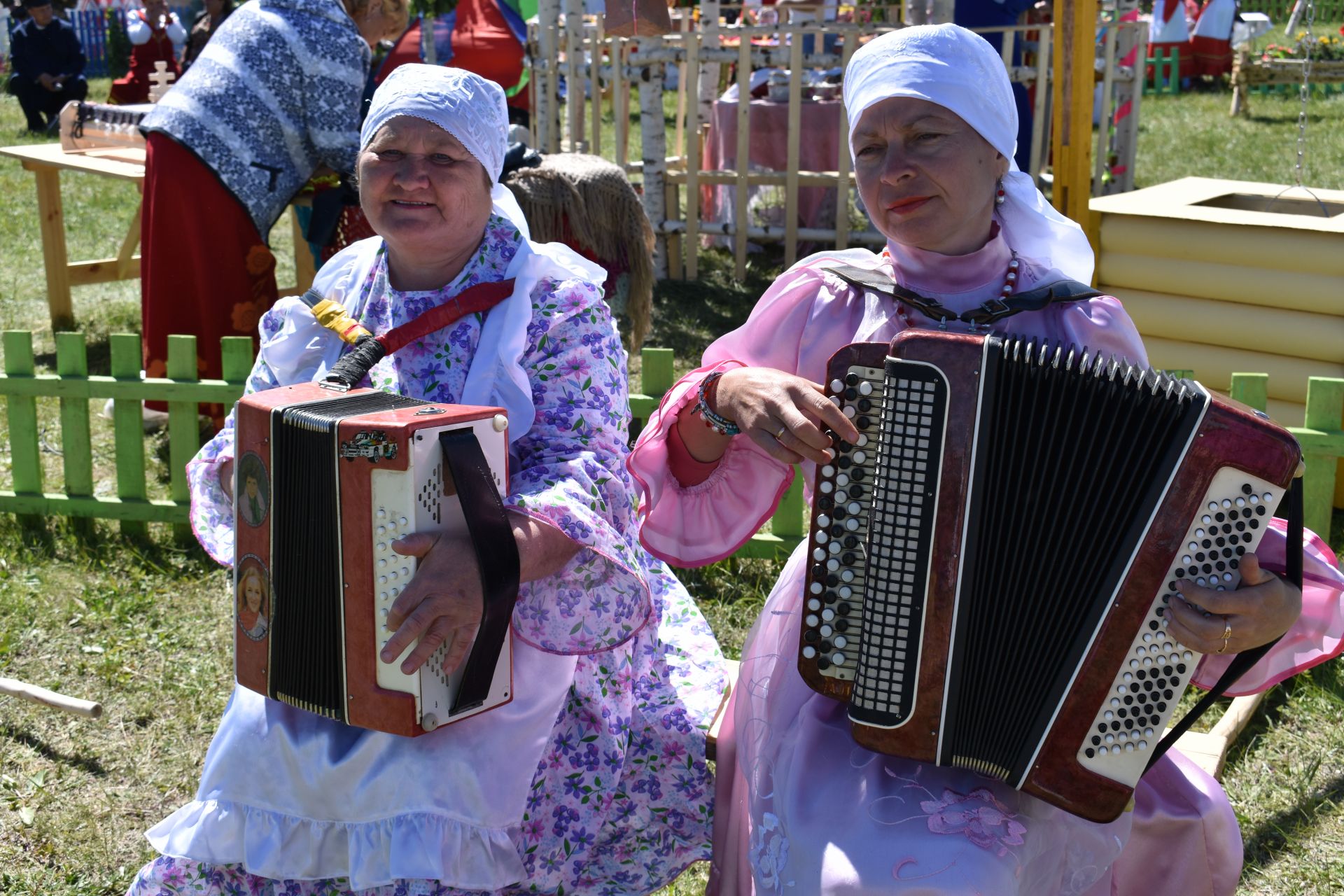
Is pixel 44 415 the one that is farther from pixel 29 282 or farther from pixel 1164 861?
pixel 1164 861

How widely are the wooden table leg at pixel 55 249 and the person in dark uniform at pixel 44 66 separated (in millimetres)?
9702

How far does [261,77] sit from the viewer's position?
500cm

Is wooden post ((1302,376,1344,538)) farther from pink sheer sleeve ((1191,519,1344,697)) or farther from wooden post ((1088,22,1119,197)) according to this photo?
wooden post ((1088,22,1119,197))

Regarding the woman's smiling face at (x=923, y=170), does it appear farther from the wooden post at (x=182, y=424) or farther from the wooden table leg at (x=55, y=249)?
the wooden table leg at (x=55, y=249)

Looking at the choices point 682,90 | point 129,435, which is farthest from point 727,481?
point 682,90

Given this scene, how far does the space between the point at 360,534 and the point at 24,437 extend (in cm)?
327

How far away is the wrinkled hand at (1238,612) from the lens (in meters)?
1.91

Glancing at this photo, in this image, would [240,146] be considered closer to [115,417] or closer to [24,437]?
[115,417]

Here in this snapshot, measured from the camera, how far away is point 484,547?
2229 mm

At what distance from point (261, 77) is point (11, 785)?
2.87m

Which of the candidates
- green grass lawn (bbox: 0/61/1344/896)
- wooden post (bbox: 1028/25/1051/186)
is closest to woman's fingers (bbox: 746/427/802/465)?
green grass lawn (bbox: 0/61/1344/896)

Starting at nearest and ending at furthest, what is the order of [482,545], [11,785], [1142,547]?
[1142,547] → [482,545] → [11,785]

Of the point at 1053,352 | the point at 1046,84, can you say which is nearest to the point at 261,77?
the point at 1053,352

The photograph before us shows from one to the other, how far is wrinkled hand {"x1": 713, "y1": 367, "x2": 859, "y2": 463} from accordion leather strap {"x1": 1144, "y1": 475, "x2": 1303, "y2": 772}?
0.69 meters
